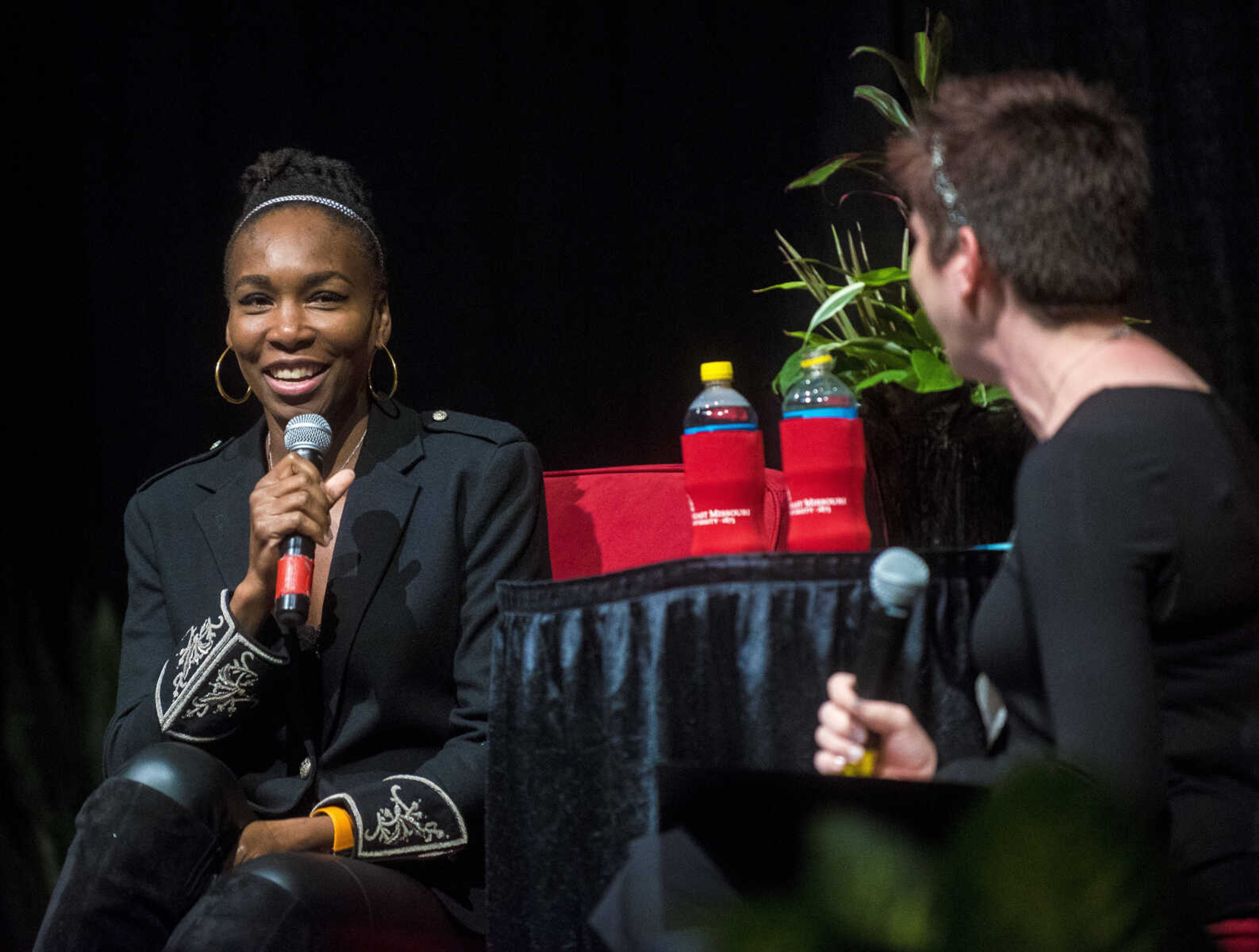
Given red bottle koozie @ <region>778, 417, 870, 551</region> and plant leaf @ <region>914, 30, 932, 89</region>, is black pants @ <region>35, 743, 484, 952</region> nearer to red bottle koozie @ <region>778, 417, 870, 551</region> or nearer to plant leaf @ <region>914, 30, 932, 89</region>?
red bottle koozie @ <region>778, 417, 870, 551</region>

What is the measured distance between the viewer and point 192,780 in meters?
1.40

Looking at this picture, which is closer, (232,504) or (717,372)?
(717,372)

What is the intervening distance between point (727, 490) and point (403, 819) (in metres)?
0.57

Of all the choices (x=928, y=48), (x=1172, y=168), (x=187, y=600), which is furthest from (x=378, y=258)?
(x=1172, y=168)

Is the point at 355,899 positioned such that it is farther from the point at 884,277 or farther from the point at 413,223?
the point at 413,223

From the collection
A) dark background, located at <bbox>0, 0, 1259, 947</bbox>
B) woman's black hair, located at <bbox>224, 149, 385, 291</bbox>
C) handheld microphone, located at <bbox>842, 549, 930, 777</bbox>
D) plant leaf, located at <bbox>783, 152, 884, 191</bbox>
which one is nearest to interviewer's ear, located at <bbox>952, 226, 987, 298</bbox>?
handheld microphone, located at <bbox>842, 549, 930, 777</bbox>

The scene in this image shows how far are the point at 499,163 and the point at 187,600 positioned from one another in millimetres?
1076

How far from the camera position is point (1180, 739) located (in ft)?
3.21

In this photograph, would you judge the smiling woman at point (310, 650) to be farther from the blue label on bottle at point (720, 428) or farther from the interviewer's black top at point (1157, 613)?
the interviewer's black top at point (1157, 613)

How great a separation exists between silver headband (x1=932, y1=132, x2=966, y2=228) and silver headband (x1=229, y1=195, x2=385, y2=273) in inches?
38.7

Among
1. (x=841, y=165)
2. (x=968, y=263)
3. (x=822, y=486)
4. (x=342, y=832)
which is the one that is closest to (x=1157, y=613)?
(x=968, y=263)

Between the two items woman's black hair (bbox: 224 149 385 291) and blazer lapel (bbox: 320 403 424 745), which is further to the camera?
woman's black hair (bbox: 224 149 385 291)

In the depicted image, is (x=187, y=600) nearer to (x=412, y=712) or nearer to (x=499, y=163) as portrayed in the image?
(x=412, y=712)

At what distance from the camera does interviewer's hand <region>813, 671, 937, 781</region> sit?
1021mm
